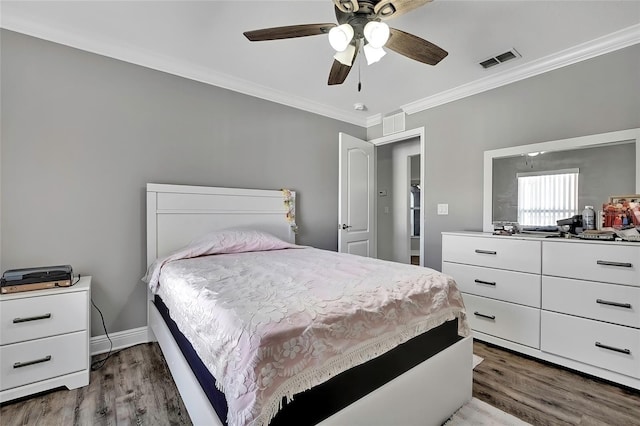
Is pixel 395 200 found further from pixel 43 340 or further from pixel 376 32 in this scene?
pixel 43 340

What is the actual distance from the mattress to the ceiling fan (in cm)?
153

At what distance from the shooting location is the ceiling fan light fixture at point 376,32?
146 centimetres

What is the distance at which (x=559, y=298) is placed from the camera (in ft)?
6.67

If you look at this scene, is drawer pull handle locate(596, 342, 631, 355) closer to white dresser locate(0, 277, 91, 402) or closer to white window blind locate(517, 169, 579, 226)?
white window blind locate(517, 169, 579, 226)

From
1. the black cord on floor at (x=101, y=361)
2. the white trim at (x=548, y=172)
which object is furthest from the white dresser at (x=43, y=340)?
the white trim at (x=548, y=172)

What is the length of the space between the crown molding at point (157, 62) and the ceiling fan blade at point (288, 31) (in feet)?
4.36

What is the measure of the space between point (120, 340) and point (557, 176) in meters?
3.86

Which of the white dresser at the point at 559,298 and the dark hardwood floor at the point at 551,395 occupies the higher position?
the white dresser at the point at 559,298

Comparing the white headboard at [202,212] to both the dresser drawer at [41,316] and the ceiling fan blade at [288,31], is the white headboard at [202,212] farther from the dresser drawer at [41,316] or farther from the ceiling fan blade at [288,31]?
the ceiling fan blade at [288,31]

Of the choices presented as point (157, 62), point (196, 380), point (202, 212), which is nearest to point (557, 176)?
point (196, 380)

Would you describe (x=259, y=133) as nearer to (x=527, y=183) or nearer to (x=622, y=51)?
(x=527, y=183)

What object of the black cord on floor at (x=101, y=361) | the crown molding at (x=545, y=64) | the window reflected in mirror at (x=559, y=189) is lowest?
the black cord on floor at (x=101, y=361)

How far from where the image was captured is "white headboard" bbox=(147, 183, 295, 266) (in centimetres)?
244

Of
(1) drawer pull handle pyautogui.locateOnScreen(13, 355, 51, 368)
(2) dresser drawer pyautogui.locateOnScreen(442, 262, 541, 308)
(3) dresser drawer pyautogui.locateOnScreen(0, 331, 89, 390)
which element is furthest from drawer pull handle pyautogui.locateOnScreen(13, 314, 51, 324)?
(2) dresser drawer pyautogui.locateOnScreen(442, 262, 541, 308)
